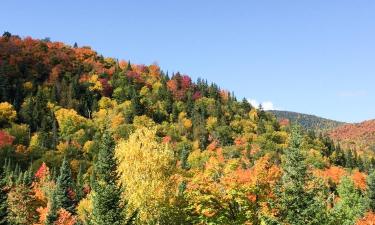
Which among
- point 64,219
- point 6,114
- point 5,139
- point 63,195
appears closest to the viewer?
point 64,219

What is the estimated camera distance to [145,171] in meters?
42.7

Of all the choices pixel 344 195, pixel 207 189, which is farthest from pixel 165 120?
pixel 207 189

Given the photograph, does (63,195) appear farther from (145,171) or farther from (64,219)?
(145,171)

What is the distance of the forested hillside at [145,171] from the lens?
92.2ft

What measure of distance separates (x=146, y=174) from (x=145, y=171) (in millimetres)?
293

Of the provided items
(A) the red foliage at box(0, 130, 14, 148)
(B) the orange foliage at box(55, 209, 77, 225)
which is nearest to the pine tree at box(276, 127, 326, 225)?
(B) the orange foliage at box(55, 209, 77, 225)

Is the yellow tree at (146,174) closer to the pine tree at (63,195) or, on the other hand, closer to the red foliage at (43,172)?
the pine tree at (63,195)

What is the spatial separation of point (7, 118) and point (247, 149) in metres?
82.1

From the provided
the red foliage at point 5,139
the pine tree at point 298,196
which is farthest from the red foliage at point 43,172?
the pine tree at point 298,196

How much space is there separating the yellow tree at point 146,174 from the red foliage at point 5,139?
102319mm

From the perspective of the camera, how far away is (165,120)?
199750 mm

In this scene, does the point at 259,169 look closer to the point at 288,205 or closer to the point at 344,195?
the point at 288,205

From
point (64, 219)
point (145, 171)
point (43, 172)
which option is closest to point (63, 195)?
point (64, 219)

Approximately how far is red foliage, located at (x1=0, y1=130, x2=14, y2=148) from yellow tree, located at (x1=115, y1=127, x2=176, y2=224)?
102319mm
